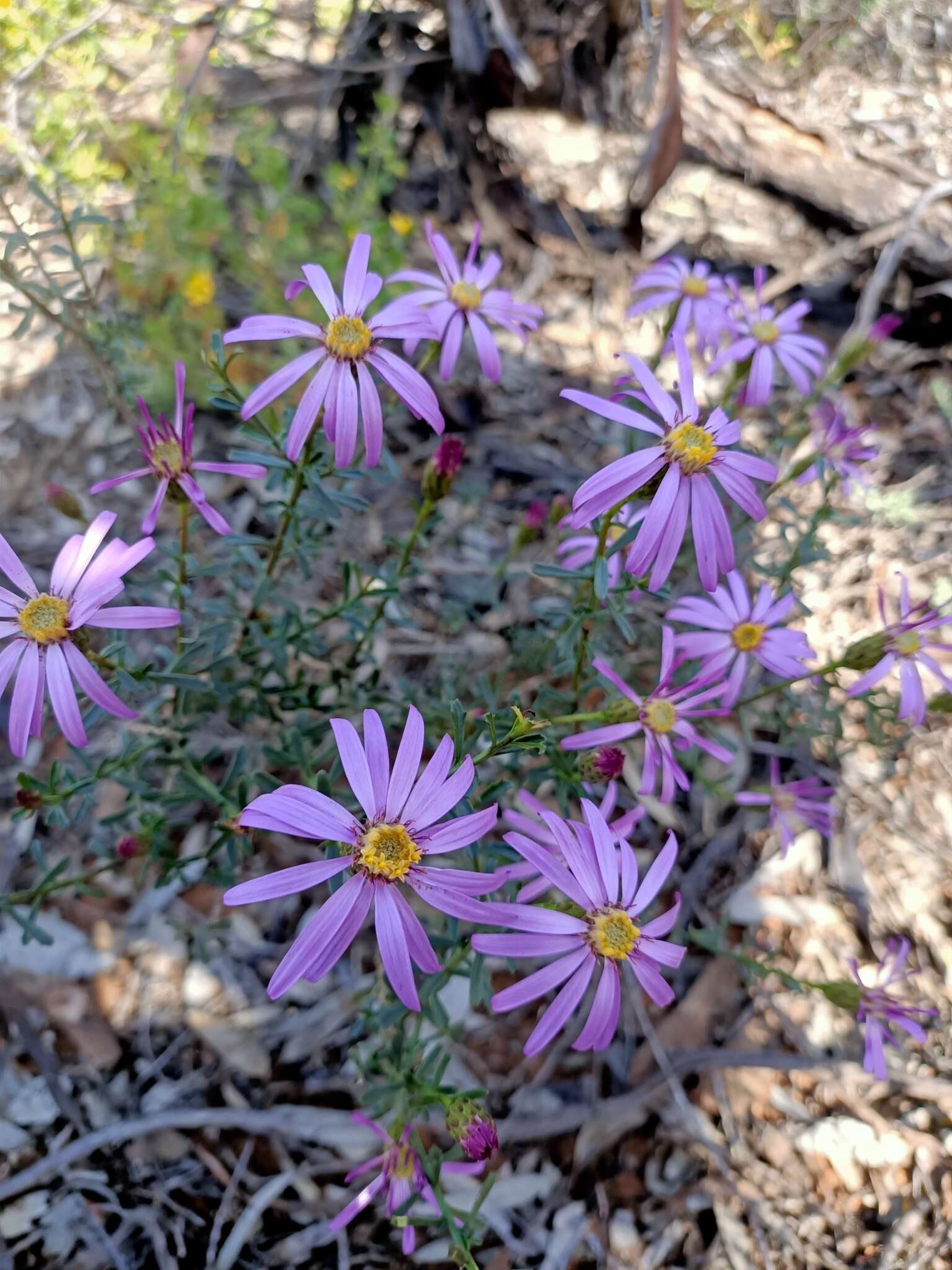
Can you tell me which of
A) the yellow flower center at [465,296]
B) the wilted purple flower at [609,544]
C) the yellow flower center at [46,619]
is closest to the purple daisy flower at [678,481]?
the wilted purple flower at [609,544]

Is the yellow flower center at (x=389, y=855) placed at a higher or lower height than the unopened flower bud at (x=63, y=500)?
lower

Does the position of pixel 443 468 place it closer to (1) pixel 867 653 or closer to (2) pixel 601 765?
(2) pixel 601 765

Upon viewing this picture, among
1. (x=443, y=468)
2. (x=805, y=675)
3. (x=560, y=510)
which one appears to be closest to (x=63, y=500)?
(x=443, y=468)

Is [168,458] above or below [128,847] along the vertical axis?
above

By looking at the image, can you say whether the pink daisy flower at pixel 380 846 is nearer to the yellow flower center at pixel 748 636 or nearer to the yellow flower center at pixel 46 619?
the yellow flower center at pixel 46 619

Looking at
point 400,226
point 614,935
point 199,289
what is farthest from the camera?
point 400,226

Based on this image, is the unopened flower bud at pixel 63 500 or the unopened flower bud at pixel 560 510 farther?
the unopened flower bud at pixel 560 510

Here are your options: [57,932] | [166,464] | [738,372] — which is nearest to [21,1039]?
[57,932]

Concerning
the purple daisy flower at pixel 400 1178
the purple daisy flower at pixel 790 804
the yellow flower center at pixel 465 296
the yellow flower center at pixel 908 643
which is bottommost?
the purple daisy flower at pixel 400 1178

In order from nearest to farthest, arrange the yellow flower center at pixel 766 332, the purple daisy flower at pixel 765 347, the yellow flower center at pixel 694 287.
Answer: the purple daisy flower at pixel 765 347 < the yellow flower center at pixel 766 332 < the yellow flower center at pixel 694 287
